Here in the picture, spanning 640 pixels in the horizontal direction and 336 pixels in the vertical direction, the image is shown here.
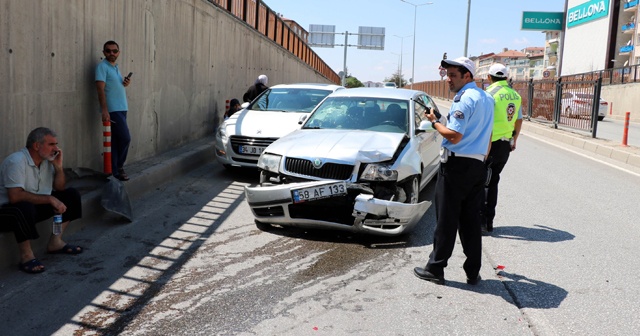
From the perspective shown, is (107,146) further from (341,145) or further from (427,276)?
(427,276)

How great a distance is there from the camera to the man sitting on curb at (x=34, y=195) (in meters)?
4.77

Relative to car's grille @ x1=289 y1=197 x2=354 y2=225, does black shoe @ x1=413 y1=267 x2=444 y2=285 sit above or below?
below

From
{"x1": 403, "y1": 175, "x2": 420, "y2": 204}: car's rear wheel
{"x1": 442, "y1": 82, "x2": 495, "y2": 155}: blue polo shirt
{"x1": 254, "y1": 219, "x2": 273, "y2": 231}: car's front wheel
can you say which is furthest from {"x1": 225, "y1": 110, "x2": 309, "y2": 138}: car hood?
{"x1": 442, "y1": 82, "x2": 495, "y2": 155}: blue polo shirt

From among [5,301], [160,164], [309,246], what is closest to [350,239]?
[309,246]

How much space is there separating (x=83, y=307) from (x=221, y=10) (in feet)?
38.2

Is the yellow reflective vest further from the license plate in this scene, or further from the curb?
the curb

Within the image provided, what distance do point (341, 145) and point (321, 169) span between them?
1.48 feet

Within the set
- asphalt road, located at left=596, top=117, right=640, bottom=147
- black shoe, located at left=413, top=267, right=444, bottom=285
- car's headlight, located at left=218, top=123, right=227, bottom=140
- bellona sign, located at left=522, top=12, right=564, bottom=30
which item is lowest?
black shoe, located at left=413, top=267, right=444, bottom=285

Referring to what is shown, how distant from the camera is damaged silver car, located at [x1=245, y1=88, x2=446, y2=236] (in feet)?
19.0

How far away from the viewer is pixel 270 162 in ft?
21.3

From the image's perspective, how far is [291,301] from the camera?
4348mm

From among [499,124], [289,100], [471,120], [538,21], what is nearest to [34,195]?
[471,120]

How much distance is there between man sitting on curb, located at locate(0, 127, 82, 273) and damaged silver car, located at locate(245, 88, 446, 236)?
182 centimetres

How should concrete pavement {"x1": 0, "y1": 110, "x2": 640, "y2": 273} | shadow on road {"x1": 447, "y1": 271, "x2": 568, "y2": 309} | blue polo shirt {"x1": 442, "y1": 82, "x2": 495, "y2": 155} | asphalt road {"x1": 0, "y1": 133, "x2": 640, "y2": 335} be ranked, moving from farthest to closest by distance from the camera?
concrete pavement {"x1": 0, "y1": 110, "x2": 640, "y2": 273} → blue polo shirt {"x1": 442, "y1": 82, "x2": 495, "y2": 155} → shadow on road {"x1": 447, "y1": 271, "x2": 568, "y2": 309} → asphalt road {"x1": 0, "y1": 133, "x2": 640, "y2": 335}
